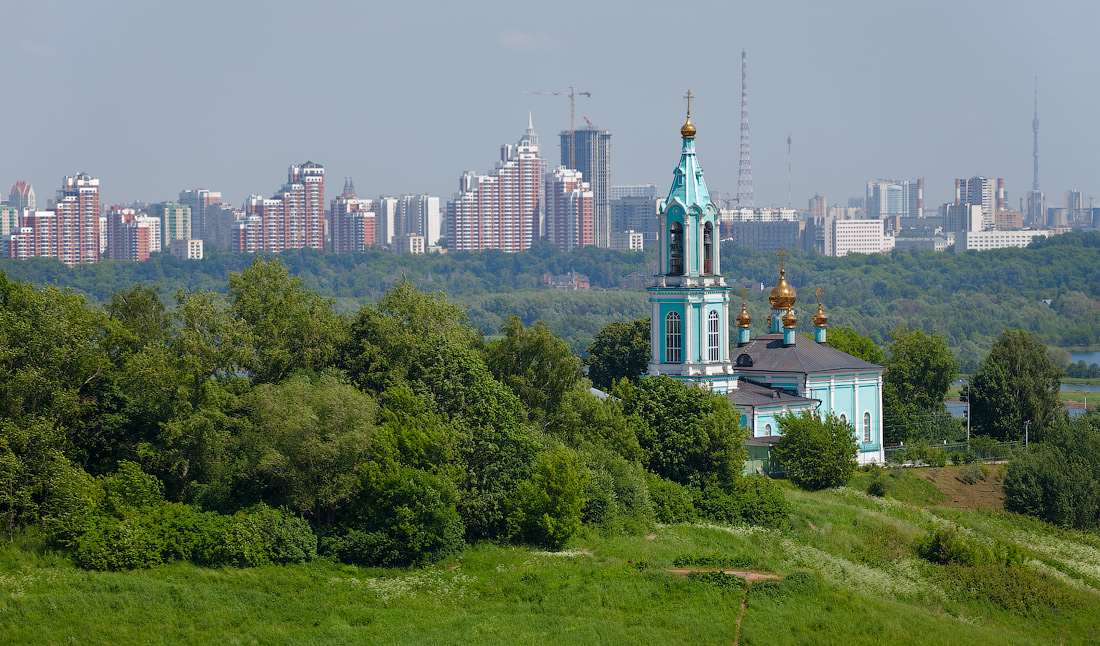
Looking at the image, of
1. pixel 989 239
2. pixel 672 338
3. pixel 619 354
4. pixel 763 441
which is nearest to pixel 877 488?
pixel 763 441

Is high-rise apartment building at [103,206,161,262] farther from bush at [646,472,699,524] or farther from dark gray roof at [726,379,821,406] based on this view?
bush at [646,472,699,524]

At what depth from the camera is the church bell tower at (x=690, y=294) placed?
33594 mm

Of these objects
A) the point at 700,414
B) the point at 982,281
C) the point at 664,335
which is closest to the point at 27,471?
the point at 700,414

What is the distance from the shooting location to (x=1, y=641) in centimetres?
1966

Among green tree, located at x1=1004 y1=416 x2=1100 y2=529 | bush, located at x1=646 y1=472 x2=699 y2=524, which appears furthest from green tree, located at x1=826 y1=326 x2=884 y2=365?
bush, located at x1=646 y1=472 x2=699 y2=524

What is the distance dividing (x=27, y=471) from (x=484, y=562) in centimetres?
718

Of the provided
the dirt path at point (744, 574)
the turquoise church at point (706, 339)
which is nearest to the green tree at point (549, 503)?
the dirt path at point (744, 574)

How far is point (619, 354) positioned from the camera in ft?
132

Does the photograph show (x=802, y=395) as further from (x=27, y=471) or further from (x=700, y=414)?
(x=27, y=471)

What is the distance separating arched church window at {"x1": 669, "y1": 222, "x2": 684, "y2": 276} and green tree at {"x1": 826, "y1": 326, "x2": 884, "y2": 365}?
8406mm

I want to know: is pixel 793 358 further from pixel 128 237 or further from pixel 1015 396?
pixel 128 237

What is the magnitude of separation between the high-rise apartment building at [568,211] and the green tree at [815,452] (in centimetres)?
15364

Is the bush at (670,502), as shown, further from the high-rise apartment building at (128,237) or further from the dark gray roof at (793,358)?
the high-rise apartment building at (128,237)

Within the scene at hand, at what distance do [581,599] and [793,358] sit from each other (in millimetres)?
14325
